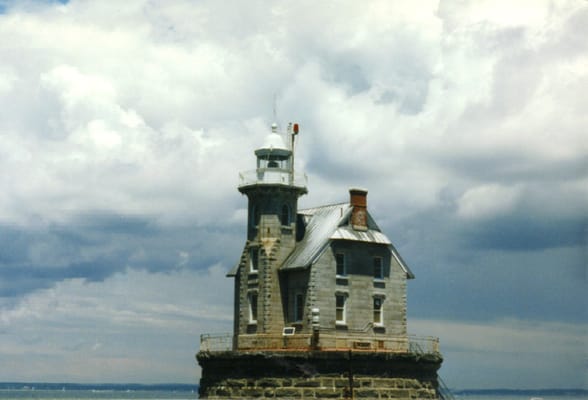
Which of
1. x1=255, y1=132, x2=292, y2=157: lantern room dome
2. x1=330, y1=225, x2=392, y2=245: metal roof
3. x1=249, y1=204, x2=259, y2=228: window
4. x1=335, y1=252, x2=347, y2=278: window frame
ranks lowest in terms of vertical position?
x1=335, y1=252, x2=347, y2=278: window frame

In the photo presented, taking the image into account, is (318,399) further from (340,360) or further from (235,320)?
(235,320)

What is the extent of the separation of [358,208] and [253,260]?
6758 mm

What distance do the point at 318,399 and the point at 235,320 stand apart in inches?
406

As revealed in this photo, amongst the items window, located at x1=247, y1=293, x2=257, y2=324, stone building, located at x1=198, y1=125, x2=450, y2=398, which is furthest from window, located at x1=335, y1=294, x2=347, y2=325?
window, located at x1=247, y1=293, x2=257, y2=324

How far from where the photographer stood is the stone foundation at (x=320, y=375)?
4759 cm

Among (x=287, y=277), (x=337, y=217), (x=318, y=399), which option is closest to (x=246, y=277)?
(x=287, y=277)

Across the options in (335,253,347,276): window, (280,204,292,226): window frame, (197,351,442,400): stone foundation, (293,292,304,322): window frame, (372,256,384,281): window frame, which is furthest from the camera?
(280,204,292,226): window frame

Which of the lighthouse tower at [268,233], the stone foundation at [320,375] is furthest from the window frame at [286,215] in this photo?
the stone foundation at [320,375]

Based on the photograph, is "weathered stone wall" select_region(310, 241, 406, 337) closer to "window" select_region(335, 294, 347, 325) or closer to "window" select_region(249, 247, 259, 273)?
"window" select_region(335, 294, 347, 325)

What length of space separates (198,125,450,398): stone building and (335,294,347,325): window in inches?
2.2

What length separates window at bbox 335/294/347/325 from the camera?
5166 centimetres

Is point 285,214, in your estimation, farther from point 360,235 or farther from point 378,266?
point 378,266

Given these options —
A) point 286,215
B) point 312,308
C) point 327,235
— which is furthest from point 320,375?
point 286,215

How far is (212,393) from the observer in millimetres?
50875
